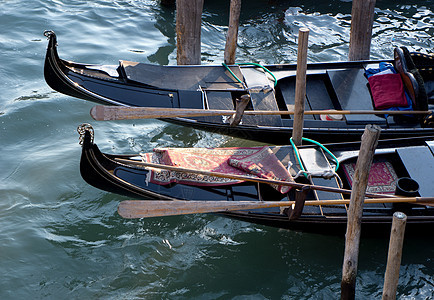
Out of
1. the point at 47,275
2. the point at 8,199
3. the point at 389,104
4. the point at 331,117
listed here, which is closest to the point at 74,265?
the point at 47,275

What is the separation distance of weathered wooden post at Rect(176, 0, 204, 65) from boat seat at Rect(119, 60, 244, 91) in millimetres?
355

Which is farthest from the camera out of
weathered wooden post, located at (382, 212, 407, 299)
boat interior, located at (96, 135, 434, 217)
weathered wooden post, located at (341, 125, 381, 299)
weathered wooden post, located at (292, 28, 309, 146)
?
weathered wooden post, located at (292, 28, 309, 146)

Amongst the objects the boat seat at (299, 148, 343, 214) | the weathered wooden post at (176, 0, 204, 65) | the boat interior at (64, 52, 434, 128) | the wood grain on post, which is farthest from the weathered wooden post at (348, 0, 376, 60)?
the boat seat at (299, 148, 343, 214)

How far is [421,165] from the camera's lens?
4.65 metres

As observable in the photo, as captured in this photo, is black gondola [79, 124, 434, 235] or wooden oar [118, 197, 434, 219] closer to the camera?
wooden oar [118, 197, 434, 219]

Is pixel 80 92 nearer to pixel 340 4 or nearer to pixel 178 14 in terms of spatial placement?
pixel 178 14

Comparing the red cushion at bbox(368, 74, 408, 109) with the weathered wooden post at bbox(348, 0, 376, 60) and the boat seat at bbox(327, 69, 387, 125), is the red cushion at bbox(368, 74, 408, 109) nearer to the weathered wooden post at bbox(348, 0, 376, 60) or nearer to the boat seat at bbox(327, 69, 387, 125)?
the boat seat at bbox(327, 69, 387, 125)

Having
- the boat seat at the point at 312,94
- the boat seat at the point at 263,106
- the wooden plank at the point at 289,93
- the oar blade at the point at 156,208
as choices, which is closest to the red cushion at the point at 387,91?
the boat seat at the point at 312,94

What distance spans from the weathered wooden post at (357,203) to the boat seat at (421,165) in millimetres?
1155

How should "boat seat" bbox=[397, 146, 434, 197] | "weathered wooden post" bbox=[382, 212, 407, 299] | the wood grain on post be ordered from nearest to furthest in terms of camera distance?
"weathered wooden post" bbox=[382, 212, 407, 299] < "boat seat" bbox=[397, 146, 434, 197] < the wood grain on post

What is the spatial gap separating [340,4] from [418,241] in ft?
18.8

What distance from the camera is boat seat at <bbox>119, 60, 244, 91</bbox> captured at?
562cm

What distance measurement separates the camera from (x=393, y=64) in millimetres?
6000

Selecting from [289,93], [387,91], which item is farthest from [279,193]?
[387,91]
